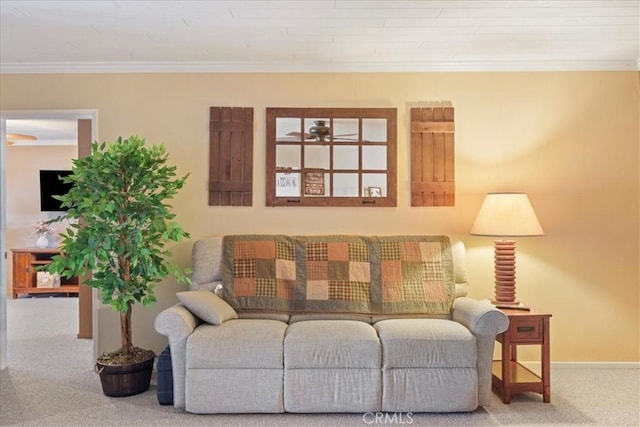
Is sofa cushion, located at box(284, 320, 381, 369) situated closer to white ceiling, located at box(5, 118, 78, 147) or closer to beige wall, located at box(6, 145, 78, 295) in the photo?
white ceiling, located at box(5, 118, 78, 147)

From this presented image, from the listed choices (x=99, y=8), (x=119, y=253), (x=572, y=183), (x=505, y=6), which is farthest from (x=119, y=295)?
(x=572, y=183)

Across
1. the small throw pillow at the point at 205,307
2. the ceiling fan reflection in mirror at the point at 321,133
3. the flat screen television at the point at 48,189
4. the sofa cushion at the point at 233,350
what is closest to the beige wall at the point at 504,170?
the ceiling fan reflection in mirror at the point at 321,133

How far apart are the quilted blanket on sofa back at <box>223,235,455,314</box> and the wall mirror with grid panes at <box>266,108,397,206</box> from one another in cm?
36

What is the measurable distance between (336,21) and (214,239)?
1708 mm

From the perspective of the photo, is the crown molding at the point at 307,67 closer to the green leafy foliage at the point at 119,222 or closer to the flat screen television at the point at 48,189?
the green leafy foliage at the point at 119,222

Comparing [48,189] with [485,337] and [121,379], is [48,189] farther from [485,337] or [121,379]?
[485,337]

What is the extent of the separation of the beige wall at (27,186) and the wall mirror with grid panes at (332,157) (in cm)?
525

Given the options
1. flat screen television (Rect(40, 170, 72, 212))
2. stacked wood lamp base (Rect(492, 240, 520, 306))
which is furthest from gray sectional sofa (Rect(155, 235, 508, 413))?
flat screen television (Rect(40, 170, 72, 212))

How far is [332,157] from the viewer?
12.3 ft

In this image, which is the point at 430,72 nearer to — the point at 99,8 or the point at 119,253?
the point at 99,8

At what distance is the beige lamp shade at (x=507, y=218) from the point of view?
328 centimetres

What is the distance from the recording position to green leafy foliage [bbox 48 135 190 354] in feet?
10.0

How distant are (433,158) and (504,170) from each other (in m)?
0.55

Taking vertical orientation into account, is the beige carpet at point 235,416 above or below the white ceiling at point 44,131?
below
